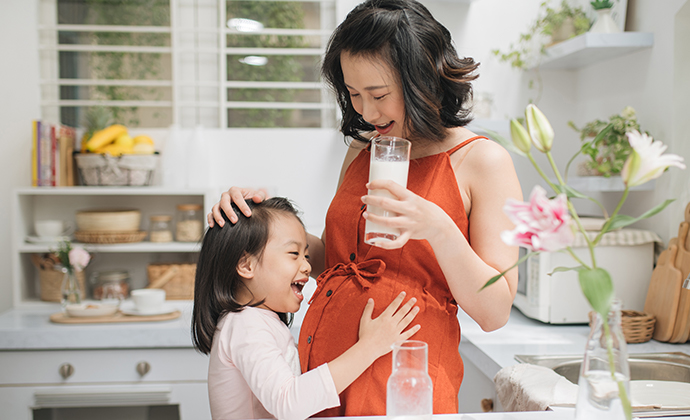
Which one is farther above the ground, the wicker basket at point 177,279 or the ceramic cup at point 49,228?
the ceramic cup at point 49,228

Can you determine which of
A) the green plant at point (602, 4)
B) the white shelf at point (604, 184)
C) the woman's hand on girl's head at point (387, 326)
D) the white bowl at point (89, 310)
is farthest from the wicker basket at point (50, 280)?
the green plant at point (602, 4)

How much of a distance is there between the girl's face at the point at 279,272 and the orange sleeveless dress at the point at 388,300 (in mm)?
58

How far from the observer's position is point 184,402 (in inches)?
80.8

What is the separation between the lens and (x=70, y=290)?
7.40 feet

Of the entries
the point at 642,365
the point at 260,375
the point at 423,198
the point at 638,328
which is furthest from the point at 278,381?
the point at 638,328

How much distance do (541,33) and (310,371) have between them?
1.92 meters

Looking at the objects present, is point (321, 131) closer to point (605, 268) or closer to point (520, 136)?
point (605, 268)

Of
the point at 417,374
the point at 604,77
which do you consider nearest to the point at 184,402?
the point at 417,374

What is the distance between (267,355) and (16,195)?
6.32 ft

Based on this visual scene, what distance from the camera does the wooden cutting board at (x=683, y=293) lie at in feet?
5.59

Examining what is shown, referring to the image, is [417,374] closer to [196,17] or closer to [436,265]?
[436,265]

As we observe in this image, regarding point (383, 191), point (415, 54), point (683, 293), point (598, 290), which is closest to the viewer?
point (598, 290)

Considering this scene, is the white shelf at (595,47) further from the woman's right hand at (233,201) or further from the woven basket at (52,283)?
the woven basket at (52,283)

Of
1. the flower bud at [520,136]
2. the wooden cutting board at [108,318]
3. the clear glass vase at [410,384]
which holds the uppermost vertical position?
the flower bud at [520,136]
